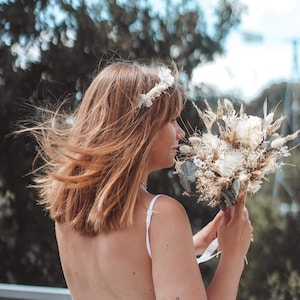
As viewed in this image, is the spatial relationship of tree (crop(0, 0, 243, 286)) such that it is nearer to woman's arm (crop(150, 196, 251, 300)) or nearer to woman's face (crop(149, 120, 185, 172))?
woman's face (crop(149, 120, 185, 172))

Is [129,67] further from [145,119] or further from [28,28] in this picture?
[28,28]

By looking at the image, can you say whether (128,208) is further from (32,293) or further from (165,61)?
(165,61)

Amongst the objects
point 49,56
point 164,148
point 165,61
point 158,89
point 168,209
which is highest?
point 49,56

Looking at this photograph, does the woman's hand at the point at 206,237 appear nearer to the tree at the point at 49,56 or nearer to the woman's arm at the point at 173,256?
the woman's arm at the point at 173,256

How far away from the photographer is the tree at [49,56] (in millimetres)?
2602

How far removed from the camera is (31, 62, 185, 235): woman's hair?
1.12 metres

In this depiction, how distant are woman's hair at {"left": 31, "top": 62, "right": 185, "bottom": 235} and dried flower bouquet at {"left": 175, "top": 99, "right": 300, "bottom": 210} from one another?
114 millimetres

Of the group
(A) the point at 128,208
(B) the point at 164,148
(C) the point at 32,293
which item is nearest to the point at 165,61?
(C) the point at 32,293

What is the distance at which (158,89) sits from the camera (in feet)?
3.85

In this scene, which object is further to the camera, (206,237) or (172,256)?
(206,237)

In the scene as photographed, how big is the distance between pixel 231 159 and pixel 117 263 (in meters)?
0.33

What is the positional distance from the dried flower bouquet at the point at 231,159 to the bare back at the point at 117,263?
0.55ft

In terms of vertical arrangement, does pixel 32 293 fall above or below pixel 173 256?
below

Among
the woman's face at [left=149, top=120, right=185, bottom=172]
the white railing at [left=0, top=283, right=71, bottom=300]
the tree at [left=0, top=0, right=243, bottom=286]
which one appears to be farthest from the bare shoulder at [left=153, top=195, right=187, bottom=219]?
the tree at [left=0, top=0, right=243, bottom=286]
